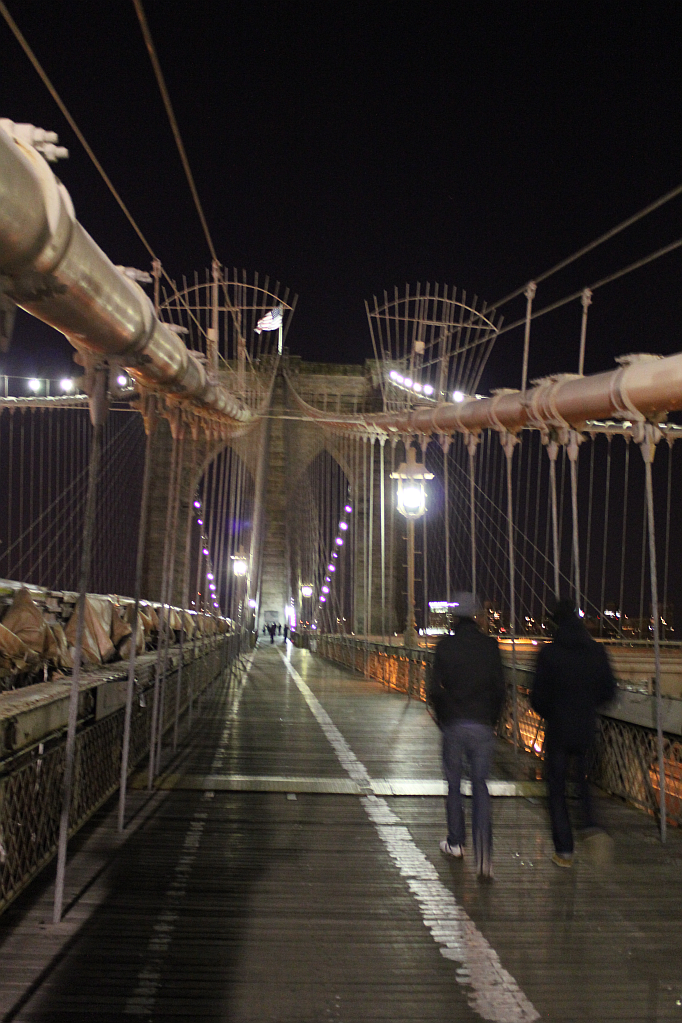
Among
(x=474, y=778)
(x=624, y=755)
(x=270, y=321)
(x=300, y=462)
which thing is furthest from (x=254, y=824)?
(x=300, y=462)

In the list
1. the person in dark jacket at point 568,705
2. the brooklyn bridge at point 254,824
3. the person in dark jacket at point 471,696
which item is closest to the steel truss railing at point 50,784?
the brooklyn bridge at point 254,824

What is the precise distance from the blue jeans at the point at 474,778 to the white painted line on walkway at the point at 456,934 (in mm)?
191

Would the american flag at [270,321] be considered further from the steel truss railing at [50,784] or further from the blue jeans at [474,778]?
the blue jeans at [474,778]

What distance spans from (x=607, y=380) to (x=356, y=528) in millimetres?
26499

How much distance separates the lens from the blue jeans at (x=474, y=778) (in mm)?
3621

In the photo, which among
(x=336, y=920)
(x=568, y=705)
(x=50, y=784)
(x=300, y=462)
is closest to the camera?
(x=336, y=920)

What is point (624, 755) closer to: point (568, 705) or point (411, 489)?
point (568, 705)

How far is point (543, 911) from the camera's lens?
319 centimetres

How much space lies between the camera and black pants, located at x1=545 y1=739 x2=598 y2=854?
12.2 ft

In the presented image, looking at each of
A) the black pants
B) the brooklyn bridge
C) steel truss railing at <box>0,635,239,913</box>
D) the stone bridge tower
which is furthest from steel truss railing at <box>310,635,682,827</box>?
the stone bridge tower

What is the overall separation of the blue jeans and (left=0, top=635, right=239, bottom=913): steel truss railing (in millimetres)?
1554

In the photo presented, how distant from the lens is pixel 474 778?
12.3ft

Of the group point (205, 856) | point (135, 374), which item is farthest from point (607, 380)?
point (205, 856)

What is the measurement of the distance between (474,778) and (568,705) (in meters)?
0.47
